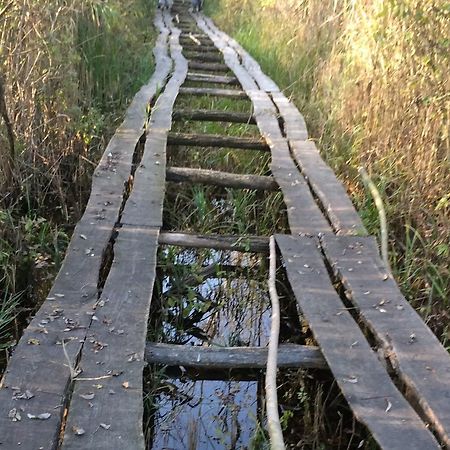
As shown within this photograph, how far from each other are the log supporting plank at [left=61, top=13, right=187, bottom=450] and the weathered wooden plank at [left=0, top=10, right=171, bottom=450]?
5 centimetres

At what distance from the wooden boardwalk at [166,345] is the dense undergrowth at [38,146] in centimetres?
31

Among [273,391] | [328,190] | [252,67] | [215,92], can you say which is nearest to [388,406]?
[273,391]

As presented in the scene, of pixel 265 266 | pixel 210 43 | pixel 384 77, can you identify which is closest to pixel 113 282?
pixel 265 266

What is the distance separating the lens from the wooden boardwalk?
73.4 inches

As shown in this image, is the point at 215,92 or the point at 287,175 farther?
the point at 215,92

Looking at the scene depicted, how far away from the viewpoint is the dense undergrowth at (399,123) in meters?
3.16

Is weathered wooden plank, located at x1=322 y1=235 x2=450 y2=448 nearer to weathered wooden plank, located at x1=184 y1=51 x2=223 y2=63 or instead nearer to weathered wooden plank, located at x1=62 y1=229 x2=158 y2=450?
weathered wooden plank, located at x1=62 y1=229 x2=158 y2=450

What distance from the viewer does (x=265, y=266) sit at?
3471 mm

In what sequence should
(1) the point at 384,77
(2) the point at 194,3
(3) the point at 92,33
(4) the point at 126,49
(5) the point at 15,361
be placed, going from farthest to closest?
(2) the point at 194,3
(4) the point at 126,49
(3) the point at 92,33
(1) the point at 384,77
(5) the point at 15,361

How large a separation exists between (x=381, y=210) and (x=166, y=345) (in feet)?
5.09

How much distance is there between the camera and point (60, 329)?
2.25 meters

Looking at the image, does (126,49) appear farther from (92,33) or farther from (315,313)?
(315,313)

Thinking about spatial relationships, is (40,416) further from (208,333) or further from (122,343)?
(208,333)

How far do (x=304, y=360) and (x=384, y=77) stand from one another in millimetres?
2613
